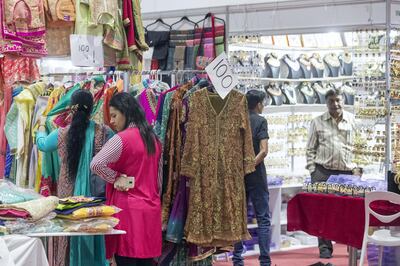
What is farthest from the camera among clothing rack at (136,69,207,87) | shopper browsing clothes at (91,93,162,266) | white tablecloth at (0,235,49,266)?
clothing rack at (136,69,207,87)

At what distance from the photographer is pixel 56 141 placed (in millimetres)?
4477

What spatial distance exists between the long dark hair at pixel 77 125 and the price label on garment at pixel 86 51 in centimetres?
39

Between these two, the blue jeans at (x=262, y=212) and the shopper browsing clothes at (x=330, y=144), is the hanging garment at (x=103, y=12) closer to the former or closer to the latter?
the blue jeans at (x=262, y=212)

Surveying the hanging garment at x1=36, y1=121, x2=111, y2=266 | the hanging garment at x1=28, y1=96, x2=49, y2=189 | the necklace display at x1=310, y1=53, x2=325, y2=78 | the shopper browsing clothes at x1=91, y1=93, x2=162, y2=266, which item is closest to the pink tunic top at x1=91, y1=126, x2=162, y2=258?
the shopper browsing clothes at x1=91, y1=93, x2=162, y2=266

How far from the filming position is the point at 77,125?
443cm

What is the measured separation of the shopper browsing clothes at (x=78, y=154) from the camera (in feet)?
14.6

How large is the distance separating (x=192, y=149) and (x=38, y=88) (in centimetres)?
127

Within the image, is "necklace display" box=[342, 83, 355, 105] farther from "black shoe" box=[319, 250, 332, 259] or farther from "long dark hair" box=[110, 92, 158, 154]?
"long dark hair" box=[110, 92, 158, 154]

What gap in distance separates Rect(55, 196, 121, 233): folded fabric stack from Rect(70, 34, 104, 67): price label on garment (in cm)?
100

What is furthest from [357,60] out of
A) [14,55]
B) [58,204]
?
[58,204]

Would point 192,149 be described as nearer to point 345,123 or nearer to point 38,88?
point 38,88

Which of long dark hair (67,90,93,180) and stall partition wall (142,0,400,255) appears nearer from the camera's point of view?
long dark hair (67,90,93,180)

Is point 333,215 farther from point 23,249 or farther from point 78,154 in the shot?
point 23,249

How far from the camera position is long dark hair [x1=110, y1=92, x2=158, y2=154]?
4195 millimetres
